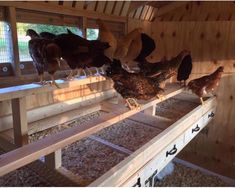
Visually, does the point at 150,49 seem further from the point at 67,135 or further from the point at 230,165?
the point at 230,165

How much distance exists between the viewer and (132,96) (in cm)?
130

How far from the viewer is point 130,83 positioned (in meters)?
1.25

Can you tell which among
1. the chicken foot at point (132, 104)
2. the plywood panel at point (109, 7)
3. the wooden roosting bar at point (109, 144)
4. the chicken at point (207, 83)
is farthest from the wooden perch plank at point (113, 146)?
the plywood panel at point (109, 7)

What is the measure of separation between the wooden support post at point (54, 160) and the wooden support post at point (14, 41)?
2.36ft

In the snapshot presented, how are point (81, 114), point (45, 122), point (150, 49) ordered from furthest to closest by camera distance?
point (81, 114)
point (45, 122)
point (150, 49)

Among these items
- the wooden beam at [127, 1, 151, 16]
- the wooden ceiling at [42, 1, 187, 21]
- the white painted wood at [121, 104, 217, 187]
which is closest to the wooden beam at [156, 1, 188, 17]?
the wooden ceiling at [42, 1, 187, 21]

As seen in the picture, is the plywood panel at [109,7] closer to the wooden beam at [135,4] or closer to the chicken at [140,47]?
the wooden beam at [135,4]

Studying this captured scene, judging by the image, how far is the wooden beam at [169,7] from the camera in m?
2.38

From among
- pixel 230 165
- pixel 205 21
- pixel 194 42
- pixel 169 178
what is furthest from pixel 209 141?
pixel 205 21

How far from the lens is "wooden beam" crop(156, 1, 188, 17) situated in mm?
2385

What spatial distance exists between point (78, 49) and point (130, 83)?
362mm

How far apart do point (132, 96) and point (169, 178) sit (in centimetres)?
157

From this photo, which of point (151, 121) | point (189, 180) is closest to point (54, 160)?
point (151, 121)

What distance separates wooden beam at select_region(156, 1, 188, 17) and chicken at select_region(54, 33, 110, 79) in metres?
1.58
